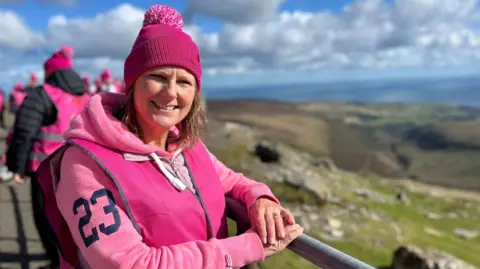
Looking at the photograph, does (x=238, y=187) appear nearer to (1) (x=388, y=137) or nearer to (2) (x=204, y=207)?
(2) (x=204, y=207)

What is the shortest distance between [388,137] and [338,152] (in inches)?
2820

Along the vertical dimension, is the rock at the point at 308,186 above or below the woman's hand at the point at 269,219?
below

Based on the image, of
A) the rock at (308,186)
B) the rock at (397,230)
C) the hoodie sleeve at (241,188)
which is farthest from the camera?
the rock at (308,186)

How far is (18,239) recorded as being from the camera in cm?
646

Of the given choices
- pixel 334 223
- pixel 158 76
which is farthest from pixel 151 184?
pixel 334 223

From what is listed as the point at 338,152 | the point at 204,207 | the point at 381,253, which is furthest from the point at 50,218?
the point at 338,152

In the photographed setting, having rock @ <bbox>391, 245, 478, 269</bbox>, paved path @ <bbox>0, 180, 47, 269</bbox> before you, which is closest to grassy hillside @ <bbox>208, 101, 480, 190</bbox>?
rock @ <bbox>391, 245, 478, 269</bbox>

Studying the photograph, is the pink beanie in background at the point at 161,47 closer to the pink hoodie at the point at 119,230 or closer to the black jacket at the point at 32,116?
the pink hoodie at the point at 119,230

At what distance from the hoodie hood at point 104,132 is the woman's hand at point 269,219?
534mm

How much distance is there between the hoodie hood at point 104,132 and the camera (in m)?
2.12

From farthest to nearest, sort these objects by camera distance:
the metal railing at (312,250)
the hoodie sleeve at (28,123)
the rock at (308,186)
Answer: the rock at (308,186) → the hoodie sleeve at (28,123) → the metal railing at (312,250)

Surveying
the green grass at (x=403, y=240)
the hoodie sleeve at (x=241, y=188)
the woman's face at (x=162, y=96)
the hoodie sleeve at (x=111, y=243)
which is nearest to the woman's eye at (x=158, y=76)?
the woman's face at (x=162, y=96)

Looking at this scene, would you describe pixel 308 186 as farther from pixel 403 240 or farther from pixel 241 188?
pixel 241 188

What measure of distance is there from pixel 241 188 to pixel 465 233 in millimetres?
16072
